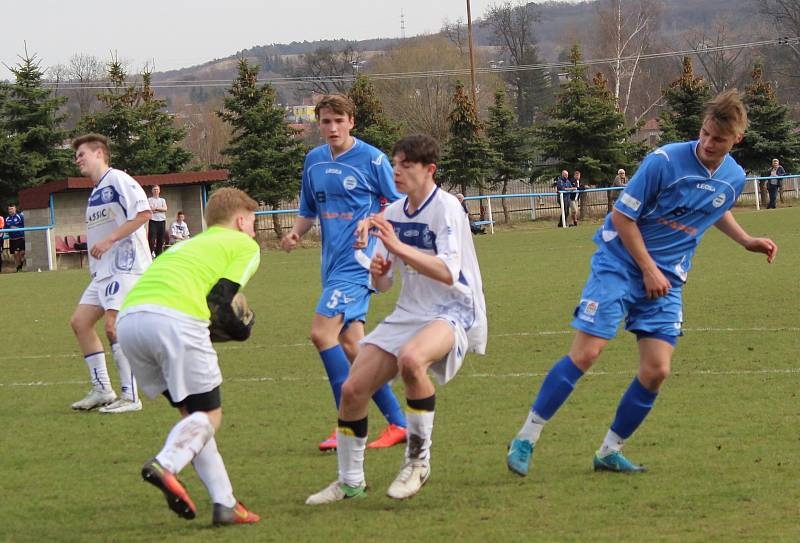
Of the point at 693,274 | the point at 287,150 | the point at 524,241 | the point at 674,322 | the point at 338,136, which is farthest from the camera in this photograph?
the point at 287,150

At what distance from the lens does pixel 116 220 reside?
8.45m

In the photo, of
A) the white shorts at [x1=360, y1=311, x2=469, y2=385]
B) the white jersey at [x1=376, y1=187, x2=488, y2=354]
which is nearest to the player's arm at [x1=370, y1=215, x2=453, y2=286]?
the white jersey at [x1=376, y1=187, x2=488, y2=354]

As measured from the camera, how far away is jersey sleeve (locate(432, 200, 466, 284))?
17.9 ft

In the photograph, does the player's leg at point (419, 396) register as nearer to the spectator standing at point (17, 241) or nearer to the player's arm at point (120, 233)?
the player's arm at point (120, 233)

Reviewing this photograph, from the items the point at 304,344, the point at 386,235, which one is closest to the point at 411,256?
the point at 386,235

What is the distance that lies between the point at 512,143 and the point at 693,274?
28.7 metres

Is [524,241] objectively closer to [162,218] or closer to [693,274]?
[162,218]

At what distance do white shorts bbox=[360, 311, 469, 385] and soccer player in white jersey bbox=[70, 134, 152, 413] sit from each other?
3.30 metres

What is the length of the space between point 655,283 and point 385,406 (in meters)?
2.04

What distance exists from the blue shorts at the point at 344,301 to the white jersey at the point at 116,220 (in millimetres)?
2057

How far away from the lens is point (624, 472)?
5855 millimetres

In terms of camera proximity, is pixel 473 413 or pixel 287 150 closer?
pixel 473 413

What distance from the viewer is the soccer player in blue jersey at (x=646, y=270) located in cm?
570

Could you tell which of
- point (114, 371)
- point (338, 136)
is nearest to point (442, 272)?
point (338, 136)
